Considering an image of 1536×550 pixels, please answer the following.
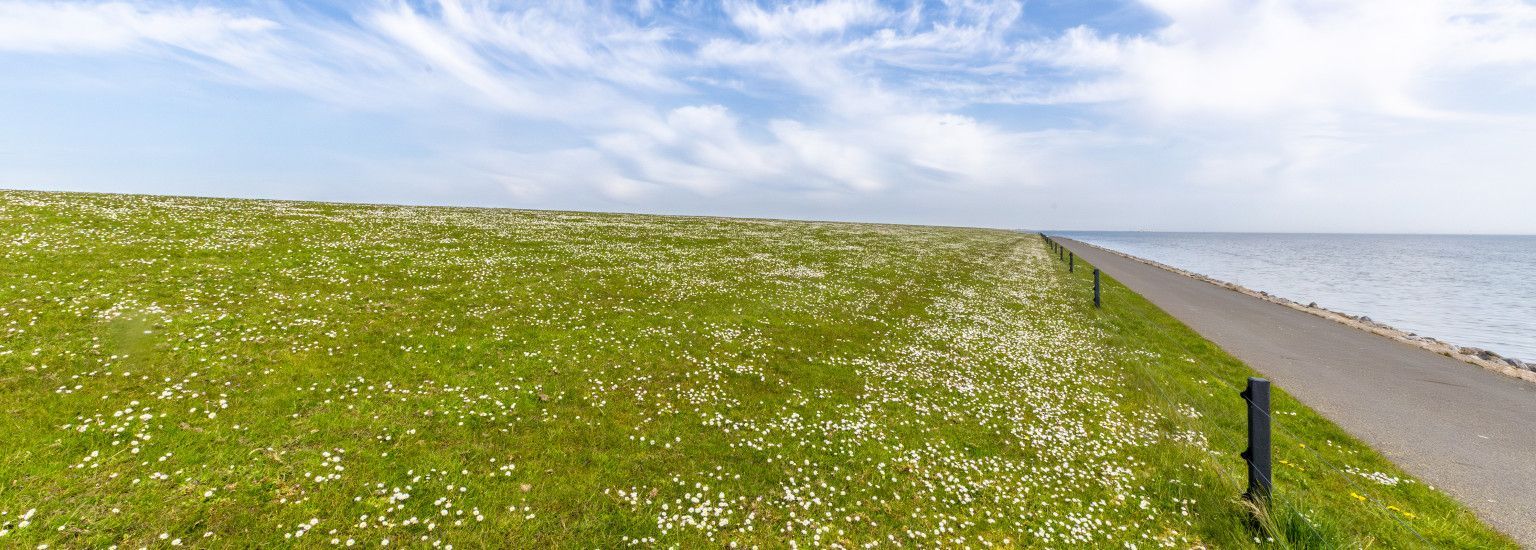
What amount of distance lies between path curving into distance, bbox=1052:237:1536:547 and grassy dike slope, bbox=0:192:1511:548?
950 millimetres

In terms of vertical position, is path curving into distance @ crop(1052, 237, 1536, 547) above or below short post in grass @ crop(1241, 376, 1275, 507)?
below

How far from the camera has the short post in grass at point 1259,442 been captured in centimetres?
862

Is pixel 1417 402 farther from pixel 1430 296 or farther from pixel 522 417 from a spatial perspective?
pixel 1430 296

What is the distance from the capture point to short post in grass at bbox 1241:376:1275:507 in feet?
28.3

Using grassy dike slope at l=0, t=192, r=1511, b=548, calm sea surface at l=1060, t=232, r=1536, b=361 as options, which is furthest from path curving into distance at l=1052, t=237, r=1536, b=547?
calm sea surface at l=1060, t=232, r=1536, b=361

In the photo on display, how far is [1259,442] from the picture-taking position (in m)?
8.82

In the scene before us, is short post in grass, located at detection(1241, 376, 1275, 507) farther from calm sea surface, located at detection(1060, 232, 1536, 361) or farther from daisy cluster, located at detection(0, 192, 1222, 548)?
calm sea surface, located at detection(1060, 232, 1536, 361)

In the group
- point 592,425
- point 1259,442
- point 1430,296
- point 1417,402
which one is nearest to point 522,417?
point 592,425

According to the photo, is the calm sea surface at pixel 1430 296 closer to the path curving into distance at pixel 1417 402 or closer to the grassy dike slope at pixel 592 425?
the path curving into distance at pixel 1417 402

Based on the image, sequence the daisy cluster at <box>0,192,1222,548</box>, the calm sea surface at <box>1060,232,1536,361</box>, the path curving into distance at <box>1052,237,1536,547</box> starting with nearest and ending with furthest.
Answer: the daisy cluster at <box>0,192,1222,548</box> → the path curving into distance at <box>1052,237,1536,547</box> → the calm sea surface at <box>1060,232,1536,361</box>

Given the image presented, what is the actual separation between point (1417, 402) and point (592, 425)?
82.4 feet

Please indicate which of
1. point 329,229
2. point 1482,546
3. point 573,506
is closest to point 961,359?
point 1482,546

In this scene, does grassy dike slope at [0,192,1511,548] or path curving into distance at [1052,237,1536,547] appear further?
path curving into distance at [1052,237,1536,547]

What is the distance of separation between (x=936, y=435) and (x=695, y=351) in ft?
28.3
